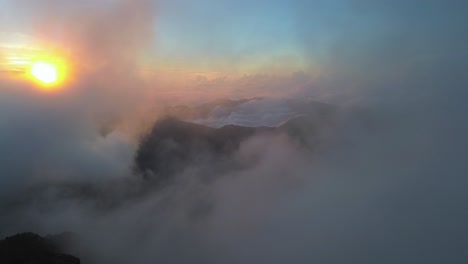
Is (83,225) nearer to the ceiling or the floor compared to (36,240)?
nearer to the ceiling

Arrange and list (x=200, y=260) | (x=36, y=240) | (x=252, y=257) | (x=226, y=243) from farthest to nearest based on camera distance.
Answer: (x=226, y=243) < (x=252, y=257) < (x=200, y=260) < (x=36, y=240)

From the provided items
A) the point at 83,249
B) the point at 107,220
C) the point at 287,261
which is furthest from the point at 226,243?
the point at 83,249

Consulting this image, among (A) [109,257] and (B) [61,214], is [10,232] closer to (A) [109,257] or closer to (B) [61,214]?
(B) [61,214]

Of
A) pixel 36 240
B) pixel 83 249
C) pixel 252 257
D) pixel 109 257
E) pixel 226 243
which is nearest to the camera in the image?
pixel 36 240

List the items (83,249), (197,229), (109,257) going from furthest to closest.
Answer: (197,229) → (109,257) → (83,249)

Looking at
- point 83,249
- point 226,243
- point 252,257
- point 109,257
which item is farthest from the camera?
point 226,243

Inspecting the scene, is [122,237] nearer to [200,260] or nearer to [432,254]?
[200,260]

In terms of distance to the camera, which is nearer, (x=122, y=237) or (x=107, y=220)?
(x=122, y=237)

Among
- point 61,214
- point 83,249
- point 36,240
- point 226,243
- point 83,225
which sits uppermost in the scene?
point 61,214

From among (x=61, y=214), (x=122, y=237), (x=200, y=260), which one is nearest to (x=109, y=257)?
(x=122, y=237)
